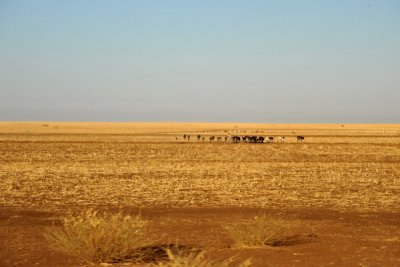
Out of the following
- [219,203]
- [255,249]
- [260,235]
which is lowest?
[219,203]

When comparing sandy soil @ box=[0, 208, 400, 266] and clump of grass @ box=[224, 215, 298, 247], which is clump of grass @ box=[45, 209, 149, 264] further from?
clump of grass @ box=[224, 215, 298, 247]

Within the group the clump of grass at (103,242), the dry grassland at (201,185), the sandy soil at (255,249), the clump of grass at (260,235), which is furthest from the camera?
the dry grassland at (201,185)

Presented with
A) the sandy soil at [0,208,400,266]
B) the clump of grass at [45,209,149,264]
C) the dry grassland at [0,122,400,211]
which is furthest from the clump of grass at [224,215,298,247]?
the dry grassland at [0,122,400,211]

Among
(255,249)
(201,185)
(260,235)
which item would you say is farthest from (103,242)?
(201,185)

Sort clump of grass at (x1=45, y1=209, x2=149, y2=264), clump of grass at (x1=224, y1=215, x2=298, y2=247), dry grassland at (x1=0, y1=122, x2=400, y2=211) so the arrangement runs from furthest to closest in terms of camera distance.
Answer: dry grassland at (x1=0, y1=122, x2=400, y2=211) → clump of grass at (x1=224, y1=215, x2=298, y2=247) → clump of grass at (x1=45, y1=209, x2=149, y2=264)

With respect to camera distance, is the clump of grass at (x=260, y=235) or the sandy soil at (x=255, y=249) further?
the clump of grass at (x=260, y=235)

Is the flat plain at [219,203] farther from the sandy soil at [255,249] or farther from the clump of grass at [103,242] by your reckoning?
the clump of grass at [103,242]

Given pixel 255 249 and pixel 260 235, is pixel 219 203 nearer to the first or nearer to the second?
pixel 260 235

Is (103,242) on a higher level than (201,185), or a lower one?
higher

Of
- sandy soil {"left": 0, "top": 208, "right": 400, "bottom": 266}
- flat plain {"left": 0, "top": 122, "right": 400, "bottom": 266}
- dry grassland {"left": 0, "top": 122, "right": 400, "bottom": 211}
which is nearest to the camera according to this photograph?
sandy soil {"left": 0, "top": 208, "right": 400, "bottom": 266}

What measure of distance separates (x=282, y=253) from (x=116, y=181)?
42.8 ft

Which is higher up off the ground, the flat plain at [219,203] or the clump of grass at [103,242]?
the clump of grass at [103,242]

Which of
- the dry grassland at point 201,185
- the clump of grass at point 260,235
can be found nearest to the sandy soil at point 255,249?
→ the clump of grass at point 260,235

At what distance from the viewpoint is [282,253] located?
9.09 metres
